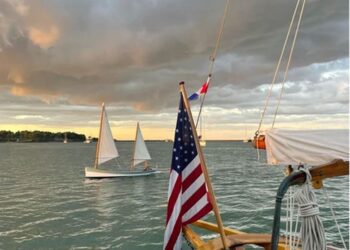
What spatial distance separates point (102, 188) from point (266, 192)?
53.2 feet

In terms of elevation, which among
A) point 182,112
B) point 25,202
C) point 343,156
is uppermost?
point 182,112

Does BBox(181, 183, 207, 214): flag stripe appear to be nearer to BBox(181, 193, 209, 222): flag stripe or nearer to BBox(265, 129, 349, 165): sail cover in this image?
BBox(181, 193, 209, 222): flag stripe

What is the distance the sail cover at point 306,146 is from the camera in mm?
3734

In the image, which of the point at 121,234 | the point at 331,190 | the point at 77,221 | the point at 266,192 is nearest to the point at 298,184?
the point at 121,234

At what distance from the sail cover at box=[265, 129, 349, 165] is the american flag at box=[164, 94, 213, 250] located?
7.12 feet

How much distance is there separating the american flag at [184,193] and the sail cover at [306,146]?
2171mm

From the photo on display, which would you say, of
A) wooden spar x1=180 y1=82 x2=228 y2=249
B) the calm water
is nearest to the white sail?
the calm water

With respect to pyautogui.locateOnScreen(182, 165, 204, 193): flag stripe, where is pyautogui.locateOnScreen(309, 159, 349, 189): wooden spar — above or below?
above

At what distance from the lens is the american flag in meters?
6.10

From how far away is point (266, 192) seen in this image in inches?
1136

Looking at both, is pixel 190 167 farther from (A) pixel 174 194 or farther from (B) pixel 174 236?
(B) pixel 174 236

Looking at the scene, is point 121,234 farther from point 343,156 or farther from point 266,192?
point 266,192

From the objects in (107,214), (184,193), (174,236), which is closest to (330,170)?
(184,193)

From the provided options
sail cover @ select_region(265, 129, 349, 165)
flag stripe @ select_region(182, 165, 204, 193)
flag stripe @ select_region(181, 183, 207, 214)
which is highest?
sail cover @ select_region(265, 129, 349, 165)
